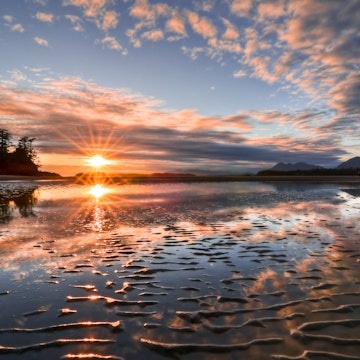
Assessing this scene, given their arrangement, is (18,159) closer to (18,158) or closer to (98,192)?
(18,158)

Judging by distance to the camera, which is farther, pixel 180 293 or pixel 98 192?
pixel 98 192

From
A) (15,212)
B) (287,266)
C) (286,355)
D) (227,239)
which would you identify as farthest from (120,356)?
(15,212)

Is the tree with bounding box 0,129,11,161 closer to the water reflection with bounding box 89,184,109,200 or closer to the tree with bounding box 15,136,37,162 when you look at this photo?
the tree with bounding box 15,136,37,162

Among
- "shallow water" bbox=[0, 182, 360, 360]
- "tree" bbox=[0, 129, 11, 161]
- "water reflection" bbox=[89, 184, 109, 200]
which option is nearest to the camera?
"shallow water" bbox=[0, 182, 360, 360]

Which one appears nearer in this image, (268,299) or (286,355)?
(286,355)

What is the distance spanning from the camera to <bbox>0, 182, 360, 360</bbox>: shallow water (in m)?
4.89

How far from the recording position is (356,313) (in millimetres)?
5941

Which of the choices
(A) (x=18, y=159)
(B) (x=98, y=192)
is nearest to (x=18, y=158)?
(A) (x=18, y=159)

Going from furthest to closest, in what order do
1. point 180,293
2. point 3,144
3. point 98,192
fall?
point 3,144 → point 98,192 → point 180,293

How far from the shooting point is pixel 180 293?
703 cm

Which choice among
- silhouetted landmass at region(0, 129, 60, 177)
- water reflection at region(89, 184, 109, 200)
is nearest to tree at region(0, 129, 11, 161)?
silhouetted landmass at region(0, 129, 60, 177)

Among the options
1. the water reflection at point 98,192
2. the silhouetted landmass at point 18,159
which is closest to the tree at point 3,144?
the silhouetted landmass at point 18,159

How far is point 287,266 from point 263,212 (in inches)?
459

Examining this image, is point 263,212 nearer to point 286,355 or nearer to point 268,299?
point 268,299
